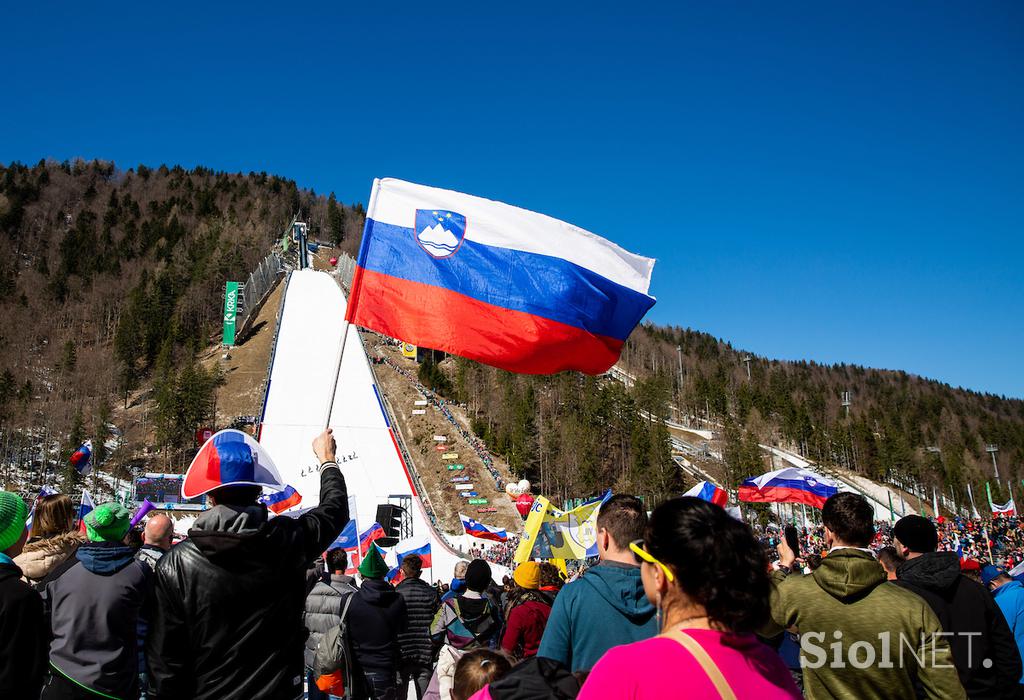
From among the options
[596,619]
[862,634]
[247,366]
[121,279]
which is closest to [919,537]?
[862,634]

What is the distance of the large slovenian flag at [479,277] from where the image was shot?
5.84 m

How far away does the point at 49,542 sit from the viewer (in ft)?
12.7

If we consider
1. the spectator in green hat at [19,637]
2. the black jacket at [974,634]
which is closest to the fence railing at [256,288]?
the spectator in green hat at [19,637]

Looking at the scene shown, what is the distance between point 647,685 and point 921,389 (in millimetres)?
166929

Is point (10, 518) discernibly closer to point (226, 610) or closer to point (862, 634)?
point (226, 610)

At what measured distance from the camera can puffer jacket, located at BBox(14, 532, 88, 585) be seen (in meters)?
3.79

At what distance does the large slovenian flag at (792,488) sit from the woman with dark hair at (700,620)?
11467 millimetres

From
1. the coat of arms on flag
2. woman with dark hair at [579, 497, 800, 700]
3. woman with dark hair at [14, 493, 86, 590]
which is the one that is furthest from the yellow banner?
woman with dark hair at [579, 497, 800, 700]

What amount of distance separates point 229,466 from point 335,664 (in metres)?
2.05

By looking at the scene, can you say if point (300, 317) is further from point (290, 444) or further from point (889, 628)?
point (889, 628)

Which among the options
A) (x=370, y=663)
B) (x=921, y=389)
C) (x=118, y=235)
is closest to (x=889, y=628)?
(x=370, y=663)

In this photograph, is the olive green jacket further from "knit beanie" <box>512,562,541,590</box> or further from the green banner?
the green banner

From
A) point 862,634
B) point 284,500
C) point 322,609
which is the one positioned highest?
point 284,500

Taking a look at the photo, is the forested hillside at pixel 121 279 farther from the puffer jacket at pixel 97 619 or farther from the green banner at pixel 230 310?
the puffer jacket at pixel 97 619
